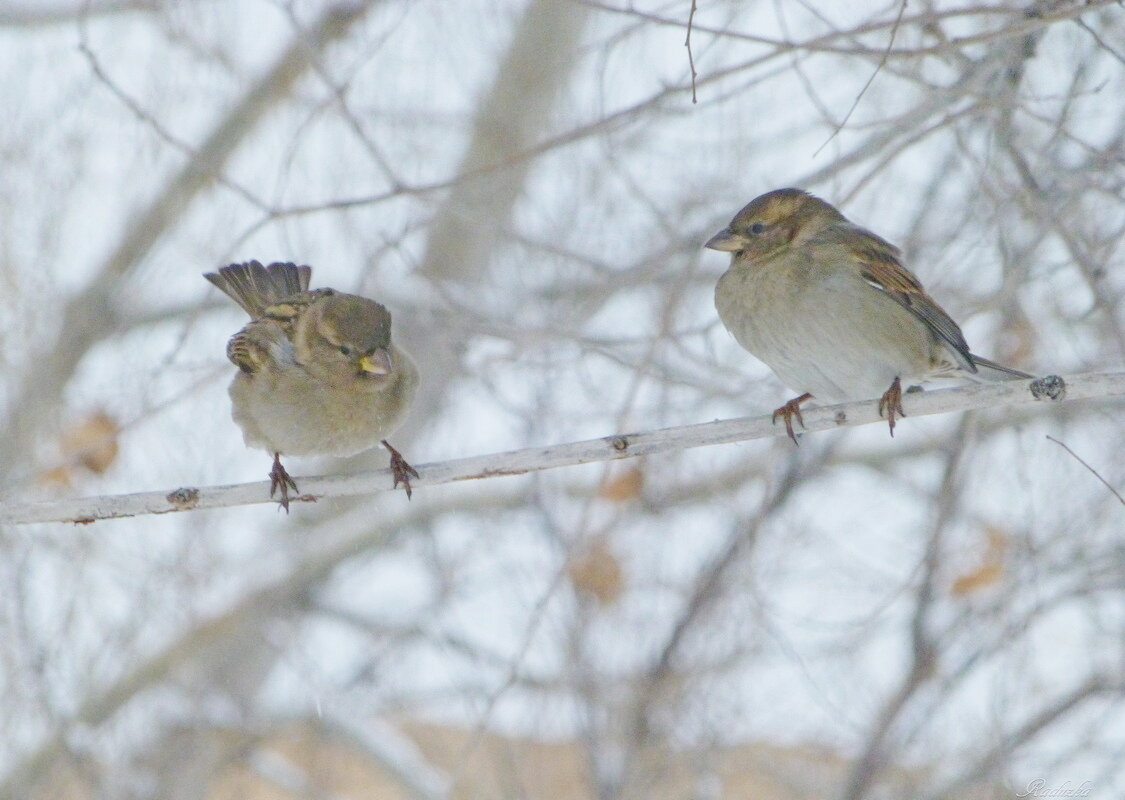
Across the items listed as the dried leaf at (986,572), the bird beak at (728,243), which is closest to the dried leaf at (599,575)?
the dried leaf at (986,572)

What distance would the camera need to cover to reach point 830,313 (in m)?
4.50

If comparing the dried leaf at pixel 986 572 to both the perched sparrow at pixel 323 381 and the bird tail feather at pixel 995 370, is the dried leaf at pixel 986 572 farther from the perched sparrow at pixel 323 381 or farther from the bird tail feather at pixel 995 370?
the perched sparrow at pixel 323 381

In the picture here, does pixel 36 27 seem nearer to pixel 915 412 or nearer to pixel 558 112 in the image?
pixel 558 112

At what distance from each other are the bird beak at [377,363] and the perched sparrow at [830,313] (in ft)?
3.89

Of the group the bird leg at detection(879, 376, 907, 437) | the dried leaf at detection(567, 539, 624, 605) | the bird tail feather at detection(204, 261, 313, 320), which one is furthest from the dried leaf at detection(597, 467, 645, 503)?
the bird leg at detection(879, 376, 907, 437)

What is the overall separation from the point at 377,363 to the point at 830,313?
1524mm

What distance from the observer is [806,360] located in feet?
14.8

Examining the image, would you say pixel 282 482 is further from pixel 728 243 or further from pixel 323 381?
pixel 728 243

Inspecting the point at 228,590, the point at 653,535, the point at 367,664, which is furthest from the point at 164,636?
the point at 653,535

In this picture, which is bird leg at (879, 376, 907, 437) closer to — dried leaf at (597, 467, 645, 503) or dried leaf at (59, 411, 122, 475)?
dried leaf at (597, 467, 645, 503)

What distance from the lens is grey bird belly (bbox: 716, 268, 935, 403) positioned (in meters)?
4.48

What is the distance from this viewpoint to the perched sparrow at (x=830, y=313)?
448 centimetres

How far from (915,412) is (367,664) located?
18.1ft

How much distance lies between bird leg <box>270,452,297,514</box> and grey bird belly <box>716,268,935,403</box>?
161 centimetres
